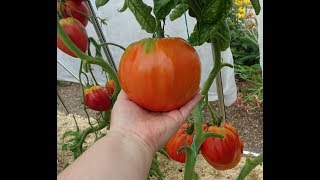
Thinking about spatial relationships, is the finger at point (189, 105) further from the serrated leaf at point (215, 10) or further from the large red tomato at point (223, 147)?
the large red tomato at point (223, 147)

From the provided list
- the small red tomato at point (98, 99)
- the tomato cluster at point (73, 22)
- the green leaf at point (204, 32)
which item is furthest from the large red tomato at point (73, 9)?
the green leaf at point (204, 32)

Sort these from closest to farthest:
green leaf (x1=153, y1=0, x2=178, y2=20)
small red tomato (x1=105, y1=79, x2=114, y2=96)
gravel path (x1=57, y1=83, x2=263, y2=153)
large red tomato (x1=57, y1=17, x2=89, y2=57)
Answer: green leaf (x1=153, y1=0, x2=178, y2=20), large red tomato (x1=57, y1=17, x2=89, y2=57), small red tomato (x1=105, y1=79, x2=114, y2=96), gravel path (x1=57, y1=83, x2=263, y2=153)

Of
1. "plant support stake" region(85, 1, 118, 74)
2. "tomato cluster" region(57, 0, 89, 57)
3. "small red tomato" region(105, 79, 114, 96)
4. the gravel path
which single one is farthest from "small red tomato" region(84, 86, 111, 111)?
the gravel path

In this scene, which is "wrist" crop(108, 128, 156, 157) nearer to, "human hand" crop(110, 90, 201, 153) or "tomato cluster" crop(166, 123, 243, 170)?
"human hand" crop(110, 90, 201, 153)

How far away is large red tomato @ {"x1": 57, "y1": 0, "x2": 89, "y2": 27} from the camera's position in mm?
1125

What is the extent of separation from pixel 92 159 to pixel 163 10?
278 mm

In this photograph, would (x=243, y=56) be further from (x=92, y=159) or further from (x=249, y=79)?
(x=92, y=159)

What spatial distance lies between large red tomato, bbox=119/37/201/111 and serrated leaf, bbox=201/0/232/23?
6 centimetres

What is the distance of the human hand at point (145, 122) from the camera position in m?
0.85

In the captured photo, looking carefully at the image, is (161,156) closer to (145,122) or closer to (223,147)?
(223,147)

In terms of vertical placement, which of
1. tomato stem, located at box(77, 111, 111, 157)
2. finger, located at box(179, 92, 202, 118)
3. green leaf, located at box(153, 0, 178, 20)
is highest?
green leaf, located at box(153, 0, 178, 20)
